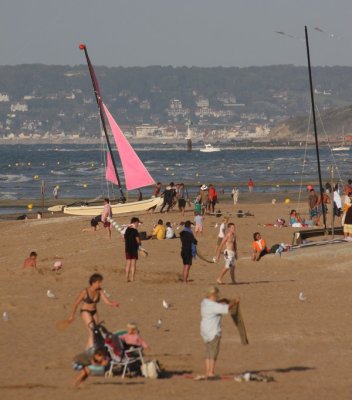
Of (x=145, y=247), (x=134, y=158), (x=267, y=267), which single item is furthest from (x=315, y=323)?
(x=134, y=158)

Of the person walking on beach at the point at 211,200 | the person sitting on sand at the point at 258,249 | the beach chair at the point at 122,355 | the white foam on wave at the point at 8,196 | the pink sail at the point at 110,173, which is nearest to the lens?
the beach chair at the point at 122,355

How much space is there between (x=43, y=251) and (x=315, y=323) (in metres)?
13.4

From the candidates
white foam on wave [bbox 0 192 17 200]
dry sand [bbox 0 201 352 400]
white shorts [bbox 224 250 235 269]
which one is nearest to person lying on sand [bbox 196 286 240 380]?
dry sand [bbox 0 201 352 400]

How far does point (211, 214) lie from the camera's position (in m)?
35.8

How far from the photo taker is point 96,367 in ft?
45.3

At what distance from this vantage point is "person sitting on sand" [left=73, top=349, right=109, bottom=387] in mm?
13312

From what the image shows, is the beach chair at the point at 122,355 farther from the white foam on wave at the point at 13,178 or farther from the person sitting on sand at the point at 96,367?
the white foam on wave at the point at 13,178

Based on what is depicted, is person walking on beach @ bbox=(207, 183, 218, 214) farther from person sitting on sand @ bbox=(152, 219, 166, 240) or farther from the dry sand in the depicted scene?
person sitting on sand @ bbox=(152, 219, 166, 240)

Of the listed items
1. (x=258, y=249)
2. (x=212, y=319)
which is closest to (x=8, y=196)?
(x=258, y=249)

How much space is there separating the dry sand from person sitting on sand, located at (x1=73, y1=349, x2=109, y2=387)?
10 cm

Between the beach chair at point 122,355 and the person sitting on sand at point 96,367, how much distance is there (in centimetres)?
7

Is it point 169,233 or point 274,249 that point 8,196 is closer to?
point 169,233

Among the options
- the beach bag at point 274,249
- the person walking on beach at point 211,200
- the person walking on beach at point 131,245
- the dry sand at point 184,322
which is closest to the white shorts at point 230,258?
the dry sand at point 184,322

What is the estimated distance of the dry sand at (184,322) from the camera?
44.6 feet
